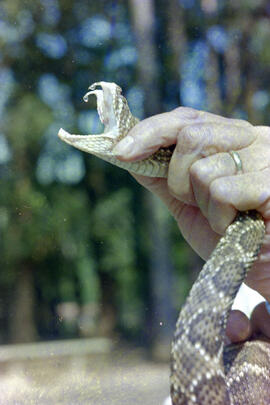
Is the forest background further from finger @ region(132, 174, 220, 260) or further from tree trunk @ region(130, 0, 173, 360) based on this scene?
finger @ region(132, 174, 220, 260)

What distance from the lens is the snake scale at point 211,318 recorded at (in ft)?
2.22

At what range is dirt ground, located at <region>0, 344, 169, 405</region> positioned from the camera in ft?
3.29

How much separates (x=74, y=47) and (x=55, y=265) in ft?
9.20

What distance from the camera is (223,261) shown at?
0.79m

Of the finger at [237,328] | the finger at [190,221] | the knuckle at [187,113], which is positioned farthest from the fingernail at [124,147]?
the finger at [237,328]

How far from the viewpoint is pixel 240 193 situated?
0.81 meters

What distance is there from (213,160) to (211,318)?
28 cm

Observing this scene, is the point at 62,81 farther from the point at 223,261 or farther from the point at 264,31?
the point at 223,261

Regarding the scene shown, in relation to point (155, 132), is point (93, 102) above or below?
below

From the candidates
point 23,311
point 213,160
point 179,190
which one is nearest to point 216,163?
point 213,160

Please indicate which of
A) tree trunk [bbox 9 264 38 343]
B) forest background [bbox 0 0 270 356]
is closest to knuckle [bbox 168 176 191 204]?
forest background [bbox 0 0 270 356]

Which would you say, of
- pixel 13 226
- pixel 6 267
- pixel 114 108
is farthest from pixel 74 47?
pixel 114 108

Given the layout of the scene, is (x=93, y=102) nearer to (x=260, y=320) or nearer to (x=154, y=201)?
(x=154, y=201)

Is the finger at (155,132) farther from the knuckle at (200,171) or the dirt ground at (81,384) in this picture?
the dirt ground at (81,384)
